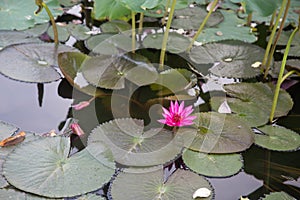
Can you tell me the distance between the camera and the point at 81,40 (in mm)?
1819

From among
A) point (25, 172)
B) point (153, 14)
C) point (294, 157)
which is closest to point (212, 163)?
point (294, 157)

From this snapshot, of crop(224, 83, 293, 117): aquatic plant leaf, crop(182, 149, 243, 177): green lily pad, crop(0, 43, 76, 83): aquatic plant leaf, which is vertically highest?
crop(0, 43, 76, 83): aquatic plant leaf

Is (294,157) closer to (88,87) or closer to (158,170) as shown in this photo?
(158,170)

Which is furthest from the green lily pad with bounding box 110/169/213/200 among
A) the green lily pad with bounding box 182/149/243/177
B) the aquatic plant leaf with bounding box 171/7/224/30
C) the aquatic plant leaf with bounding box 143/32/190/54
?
the aquatic plant leaf with bounding box 171/7/224/30

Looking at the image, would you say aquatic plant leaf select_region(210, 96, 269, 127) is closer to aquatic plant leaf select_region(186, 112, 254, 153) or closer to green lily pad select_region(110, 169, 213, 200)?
aquatic plant leaf select_region(186, 112, 254, 153)

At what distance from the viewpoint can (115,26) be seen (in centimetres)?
193

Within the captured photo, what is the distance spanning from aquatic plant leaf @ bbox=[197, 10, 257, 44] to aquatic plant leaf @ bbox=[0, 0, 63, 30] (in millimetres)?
704

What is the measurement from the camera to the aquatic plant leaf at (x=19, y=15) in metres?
1.79

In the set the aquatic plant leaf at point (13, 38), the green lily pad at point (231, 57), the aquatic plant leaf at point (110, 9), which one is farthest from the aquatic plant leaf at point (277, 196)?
the aquatic plant leaf at point (13, 38)

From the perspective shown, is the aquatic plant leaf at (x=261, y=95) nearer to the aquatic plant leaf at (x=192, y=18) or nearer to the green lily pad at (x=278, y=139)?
the green lily pad at (x=278, y=139)

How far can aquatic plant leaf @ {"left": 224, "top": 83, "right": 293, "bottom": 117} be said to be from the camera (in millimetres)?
1446

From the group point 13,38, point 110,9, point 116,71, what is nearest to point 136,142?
point 116,71

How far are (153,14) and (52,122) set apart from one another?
92cm

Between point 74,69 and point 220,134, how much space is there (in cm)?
60
